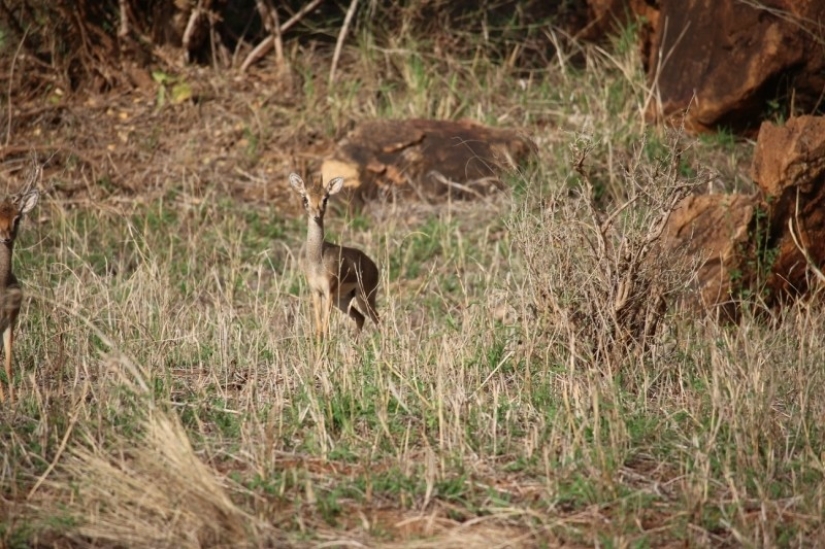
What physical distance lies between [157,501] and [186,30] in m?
8.56

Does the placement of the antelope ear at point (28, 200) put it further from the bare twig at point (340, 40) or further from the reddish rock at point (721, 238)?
the bare twig at point (340, 40)

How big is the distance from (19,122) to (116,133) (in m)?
0.93

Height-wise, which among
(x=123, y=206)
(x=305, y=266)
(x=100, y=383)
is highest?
(x=100, y=383)

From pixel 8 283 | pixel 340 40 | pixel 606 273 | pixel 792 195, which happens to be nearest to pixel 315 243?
pixel 8 283

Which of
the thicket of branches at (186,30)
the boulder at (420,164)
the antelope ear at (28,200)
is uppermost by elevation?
the antelope ear at (28,200)

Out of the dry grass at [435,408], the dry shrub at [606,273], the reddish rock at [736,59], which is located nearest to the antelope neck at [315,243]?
the dry grass at [435,408]

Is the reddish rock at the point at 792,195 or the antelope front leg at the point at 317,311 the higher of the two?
the reddish rock at the point at 792,195

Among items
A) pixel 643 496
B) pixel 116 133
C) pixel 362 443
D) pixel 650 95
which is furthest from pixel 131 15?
pixel 643 496

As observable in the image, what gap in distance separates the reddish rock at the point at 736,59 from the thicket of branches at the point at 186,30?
2.14 m

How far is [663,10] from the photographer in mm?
10883

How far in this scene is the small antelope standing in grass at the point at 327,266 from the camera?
7512 millimetres

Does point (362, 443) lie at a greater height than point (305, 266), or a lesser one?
greater

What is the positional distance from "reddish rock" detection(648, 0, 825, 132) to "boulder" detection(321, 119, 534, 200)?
1.48 metres

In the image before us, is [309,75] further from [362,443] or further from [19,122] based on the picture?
[362,443]
